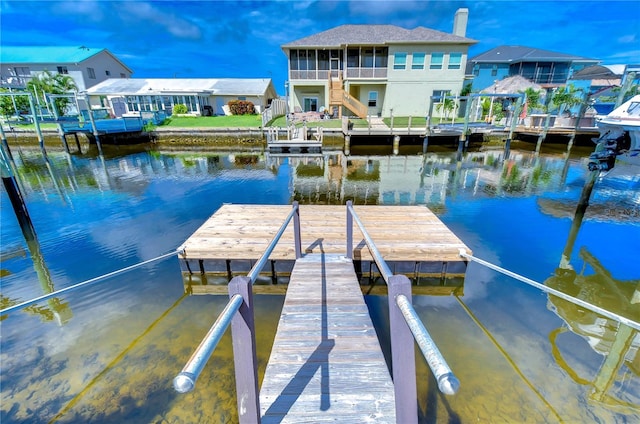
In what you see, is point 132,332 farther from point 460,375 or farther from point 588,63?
point 588,63

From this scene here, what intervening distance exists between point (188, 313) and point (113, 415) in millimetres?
1804

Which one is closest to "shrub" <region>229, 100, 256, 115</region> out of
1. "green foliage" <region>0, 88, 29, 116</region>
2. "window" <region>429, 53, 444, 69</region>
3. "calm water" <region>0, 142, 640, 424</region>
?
"window" <region>429, 53, 444, 69</region>

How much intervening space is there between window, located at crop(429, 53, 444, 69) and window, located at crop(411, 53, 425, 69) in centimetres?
84

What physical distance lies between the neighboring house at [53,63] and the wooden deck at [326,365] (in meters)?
47.7

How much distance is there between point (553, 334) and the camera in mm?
4547

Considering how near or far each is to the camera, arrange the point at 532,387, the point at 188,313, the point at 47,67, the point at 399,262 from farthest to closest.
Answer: the point at 47,67 < the point at 399,262 < the point at 188,313 < the point at 532,387

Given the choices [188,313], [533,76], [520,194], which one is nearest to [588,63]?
[533,76]

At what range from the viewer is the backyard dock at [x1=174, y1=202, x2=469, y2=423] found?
1.42 m

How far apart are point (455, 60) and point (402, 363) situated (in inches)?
1183

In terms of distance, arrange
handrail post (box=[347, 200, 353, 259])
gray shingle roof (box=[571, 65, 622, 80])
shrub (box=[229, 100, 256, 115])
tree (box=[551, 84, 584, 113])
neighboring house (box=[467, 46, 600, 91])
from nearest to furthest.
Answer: handrail post (box=[347, 200, 353, 259]) < tree (box=[551, 84, 584, 113]) < shrub (box=[229, 100, 256, 115]) < gray shingle roof (box=[571, 65, 622, 80]) < neighboring house (box=[467, 46, 600, 91])

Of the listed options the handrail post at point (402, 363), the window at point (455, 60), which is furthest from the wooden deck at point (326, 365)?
the window at point (455, 60)

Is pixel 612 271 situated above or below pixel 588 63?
below

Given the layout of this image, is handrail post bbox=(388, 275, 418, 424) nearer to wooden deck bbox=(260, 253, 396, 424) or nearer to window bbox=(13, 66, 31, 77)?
wooden deck bbox=(260, 253, 396, 424)

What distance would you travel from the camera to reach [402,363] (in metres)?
1.40
